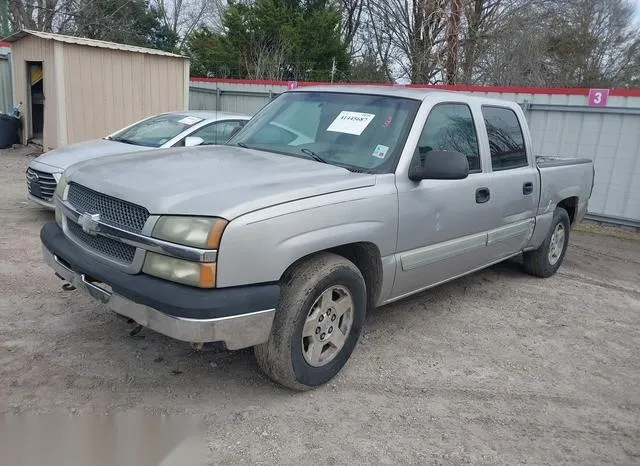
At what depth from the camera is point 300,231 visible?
312 cm

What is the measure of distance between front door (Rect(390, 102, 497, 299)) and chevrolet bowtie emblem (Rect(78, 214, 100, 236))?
1.89m

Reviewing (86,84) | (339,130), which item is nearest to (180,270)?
(339,130)

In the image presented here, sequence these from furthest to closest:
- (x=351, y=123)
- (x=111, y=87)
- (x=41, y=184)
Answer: (x=111, y=87), (x=41, y=184), (x=351, y=123)

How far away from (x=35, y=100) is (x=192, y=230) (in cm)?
1332

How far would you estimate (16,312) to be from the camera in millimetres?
4355

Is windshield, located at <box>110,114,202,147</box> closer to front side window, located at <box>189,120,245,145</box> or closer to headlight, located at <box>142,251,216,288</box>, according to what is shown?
front side window, located at <box>189,120,245,145</box>

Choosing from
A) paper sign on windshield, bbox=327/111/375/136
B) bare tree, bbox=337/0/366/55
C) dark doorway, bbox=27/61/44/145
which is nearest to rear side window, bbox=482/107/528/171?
paper sign on windshield, bbox=327/111/375/136

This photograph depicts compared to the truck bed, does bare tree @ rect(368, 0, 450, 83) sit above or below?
above

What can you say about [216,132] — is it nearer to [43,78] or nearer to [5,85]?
[43,78]

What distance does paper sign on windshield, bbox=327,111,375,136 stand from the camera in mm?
4035

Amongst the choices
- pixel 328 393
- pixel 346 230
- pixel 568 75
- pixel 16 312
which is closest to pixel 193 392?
pixel 328 393

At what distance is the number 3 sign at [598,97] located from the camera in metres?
8.95

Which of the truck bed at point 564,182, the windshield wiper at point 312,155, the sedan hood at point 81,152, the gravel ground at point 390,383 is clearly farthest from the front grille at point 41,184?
the truck bed at point 564,182

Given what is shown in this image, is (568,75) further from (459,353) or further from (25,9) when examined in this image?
(25,9)
